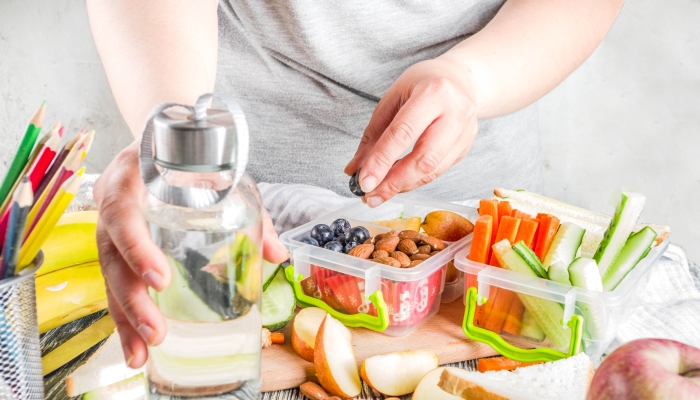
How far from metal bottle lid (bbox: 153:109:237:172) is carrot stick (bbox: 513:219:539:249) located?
0.64 meters

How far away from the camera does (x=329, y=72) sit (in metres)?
1.41

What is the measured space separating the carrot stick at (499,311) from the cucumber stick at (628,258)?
14 cm

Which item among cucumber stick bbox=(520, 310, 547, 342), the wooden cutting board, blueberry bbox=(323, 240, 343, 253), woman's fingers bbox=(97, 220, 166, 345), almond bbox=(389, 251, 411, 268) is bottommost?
the wooden cutting board

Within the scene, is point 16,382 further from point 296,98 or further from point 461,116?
point 296,98

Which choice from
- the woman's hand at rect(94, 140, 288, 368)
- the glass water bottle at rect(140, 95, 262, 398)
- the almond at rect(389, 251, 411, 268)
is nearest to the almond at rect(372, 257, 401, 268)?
the almond at rect(389, 251, 411, 268)

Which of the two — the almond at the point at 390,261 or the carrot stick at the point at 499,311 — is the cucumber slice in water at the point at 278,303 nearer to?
the almond at the point at 390,261

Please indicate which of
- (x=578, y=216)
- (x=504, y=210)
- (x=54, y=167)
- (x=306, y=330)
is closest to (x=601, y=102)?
(x=578, y=216)

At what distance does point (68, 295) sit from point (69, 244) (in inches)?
2.7

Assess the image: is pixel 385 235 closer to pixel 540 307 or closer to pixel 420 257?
pixel 420 257

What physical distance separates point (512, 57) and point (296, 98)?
1.59 ft

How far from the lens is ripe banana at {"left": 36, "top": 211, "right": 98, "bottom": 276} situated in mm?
822

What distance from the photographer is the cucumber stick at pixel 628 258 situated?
0.97 meters

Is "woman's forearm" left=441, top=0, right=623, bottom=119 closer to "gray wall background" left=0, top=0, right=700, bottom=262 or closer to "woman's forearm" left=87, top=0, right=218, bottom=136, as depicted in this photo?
"woman's forearm" left=87, top=0, right=218, bottom=136

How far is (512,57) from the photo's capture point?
49.4 inches
